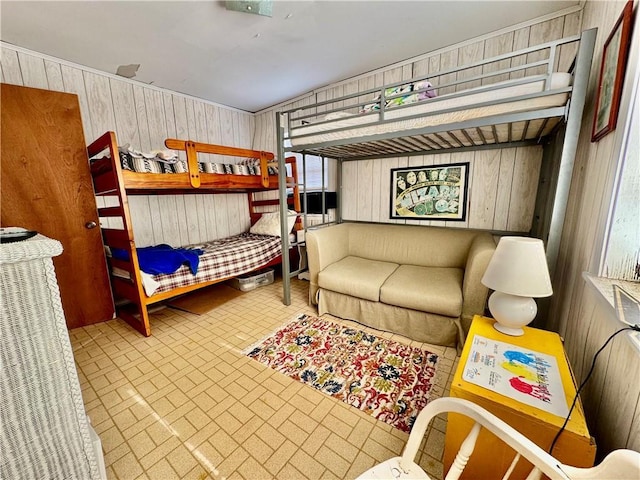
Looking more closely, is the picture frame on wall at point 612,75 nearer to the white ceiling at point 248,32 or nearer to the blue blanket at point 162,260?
the white ceiling at point 248,32

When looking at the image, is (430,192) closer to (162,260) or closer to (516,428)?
(516,428)

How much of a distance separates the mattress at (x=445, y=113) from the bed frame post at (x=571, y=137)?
2.3 inches

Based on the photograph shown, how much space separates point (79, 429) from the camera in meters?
0.84

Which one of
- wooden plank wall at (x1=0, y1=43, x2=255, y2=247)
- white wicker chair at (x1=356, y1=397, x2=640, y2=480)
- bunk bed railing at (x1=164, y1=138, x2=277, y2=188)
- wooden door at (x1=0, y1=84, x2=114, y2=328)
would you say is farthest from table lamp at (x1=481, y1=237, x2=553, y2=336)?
wooden plank wall at (x1=0, y1=43, x2=255, y2=247)

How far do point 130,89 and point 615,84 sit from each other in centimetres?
389

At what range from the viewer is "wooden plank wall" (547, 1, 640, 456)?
2.59ft

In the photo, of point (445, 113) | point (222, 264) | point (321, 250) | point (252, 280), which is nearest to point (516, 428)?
point (445, 113)

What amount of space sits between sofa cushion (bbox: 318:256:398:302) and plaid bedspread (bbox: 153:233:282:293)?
0.96m

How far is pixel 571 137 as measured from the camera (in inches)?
52.5

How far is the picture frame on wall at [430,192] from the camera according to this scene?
244 centimetres

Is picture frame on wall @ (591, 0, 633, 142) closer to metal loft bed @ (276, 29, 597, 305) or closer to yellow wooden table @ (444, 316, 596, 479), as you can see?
metal loft bed @ (276, 29, 597, 305)

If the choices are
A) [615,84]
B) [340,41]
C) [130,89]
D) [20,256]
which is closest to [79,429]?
[20,256]

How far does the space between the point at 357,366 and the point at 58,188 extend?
112 inches

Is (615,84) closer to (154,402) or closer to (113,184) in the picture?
(154,402)
